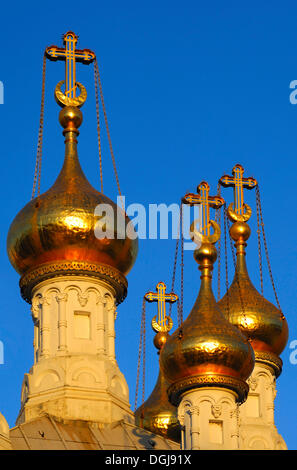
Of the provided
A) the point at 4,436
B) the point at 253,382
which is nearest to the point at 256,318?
the point at 253,382

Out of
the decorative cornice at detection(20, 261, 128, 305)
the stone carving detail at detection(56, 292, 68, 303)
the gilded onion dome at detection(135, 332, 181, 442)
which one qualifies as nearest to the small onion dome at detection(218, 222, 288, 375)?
the gilded onion dome at detection(135, 332, 181, 442)

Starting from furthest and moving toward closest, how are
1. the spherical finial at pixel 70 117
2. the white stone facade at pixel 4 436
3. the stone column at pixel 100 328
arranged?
the spherical finial at pixel 70 117 < the stone column at pixel 100 328 < the white stone facade at pixel 4 436

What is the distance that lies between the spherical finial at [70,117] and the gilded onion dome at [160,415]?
624cm

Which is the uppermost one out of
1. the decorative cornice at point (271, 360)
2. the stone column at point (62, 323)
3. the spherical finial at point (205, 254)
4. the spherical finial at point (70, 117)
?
the spherical finial at point (70, 117)

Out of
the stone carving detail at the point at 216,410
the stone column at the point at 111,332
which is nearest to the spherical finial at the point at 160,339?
the stone column at the point at 111,332

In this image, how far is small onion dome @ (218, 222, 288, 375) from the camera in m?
47.3

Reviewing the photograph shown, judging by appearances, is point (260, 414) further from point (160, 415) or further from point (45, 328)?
point (45, 328)

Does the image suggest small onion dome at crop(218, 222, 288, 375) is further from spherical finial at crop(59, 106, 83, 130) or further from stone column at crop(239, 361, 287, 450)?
spherical finial at crop(59, 106, 83, 130)

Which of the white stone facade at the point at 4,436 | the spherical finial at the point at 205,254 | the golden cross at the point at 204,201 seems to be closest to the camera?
the white stone facade at the point at 4,436

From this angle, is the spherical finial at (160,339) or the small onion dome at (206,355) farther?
the spherical finial at (160,339)

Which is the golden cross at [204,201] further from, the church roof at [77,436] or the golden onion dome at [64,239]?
the church roof at [77,436]

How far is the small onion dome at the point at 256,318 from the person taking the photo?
47312 millimetres

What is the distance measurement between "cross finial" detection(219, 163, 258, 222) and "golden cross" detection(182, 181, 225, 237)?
2.33 m
